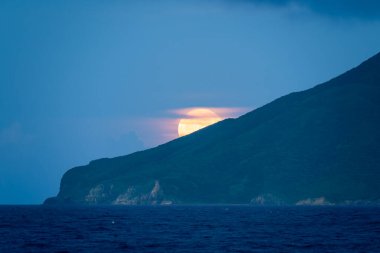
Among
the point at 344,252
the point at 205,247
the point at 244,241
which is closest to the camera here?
the point at 344,252

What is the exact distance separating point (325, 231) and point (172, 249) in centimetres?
5013

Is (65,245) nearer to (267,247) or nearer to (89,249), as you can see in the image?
(89,249)

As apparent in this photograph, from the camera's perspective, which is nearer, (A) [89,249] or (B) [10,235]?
(A) [89,249]

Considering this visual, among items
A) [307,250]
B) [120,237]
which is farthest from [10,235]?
[307,250]

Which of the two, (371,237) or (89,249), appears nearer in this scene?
(89,249)

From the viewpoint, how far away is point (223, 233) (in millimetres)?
139000

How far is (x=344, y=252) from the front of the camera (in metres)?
97.2

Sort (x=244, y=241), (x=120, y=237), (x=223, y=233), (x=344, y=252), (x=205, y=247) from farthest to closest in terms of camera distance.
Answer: (x=223, y=233) < (x=120, y=237) < (x=244, y=241) < (x=205, y=247) < (x=344, y=252)

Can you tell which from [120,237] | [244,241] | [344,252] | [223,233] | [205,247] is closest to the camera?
[344,252]

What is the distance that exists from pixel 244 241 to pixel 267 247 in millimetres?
12144

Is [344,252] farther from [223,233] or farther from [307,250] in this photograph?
[223,233]

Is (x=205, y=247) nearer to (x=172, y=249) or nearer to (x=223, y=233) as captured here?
(x=172, y=249)

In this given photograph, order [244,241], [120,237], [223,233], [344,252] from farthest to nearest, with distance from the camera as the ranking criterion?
[223,233] < [120,237] < [244,241] < [344,252]

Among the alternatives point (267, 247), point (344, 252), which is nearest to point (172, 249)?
point (267, 247)
